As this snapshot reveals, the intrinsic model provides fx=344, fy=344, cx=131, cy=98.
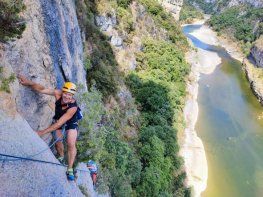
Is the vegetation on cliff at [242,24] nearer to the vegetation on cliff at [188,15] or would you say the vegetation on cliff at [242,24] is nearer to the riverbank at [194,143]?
the vegetation on cliff at [188,15]

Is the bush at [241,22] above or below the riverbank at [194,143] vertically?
below

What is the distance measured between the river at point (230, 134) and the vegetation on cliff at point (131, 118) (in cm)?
497

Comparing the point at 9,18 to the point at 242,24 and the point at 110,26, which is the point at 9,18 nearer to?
the point at 110,26

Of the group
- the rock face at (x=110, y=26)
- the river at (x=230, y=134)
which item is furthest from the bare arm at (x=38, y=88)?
the river at (x=230, y=134)

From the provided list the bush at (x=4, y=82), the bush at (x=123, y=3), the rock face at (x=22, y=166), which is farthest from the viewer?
the bush at (x=123, y=3)

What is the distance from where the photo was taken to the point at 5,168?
748 centimetres

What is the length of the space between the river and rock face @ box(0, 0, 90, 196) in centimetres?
2587

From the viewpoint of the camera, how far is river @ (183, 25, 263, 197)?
36062 millimetres

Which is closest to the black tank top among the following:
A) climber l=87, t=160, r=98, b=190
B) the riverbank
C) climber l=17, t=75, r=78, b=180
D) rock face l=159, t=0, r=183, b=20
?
climber l=17, t=75, r=78, b=180

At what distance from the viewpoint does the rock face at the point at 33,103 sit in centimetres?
780

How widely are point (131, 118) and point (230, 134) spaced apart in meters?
19.4

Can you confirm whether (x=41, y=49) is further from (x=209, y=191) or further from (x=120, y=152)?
(x=209, y=191)

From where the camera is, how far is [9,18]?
8.81 m

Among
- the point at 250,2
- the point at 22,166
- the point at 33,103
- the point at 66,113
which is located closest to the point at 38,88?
the point at 33,103
